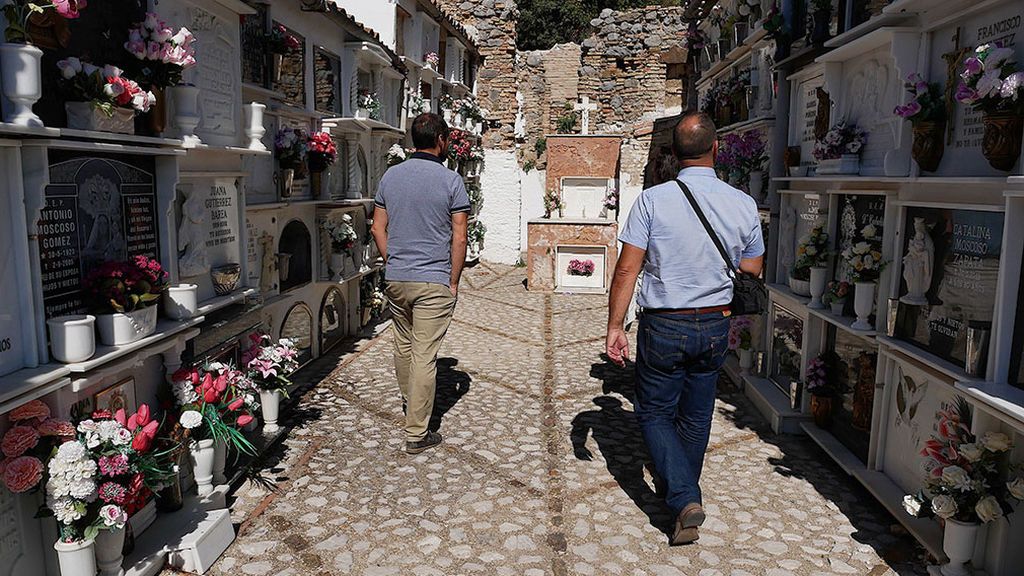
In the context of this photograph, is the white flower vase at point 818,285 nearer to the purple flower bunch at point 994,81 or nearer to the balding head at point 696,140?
the balding head at point 696,140

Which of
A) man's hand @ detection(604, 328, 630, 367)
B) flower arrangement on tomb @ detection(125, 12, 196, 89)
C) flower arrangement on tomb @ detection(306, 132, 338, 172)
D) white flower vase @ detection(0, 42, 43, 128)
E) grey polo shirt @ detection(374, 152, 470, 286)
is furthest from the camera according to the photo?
flower arrangement on tomb @ detection(306, 132, 338, 172)

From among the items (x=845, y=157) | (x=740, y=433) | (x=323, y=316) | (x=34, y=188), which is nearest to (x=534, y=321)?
(x=323, y=316)

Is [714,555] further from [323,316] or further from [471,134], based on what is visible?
[471,134]

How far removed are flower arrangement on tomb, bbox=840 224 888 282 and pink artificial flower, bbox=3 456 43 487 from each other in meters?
4.74

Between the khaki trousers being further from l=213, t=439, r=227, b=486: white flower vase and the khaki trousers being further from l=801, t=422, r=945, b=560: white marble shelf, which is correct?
l=801, t=422, r=945, b=560: white marble shelf

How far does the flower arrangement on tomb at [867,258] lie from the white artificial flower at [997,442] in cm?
156

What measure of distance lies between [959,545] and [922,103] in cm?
239

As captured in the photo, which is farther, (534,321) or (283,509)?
(534,321)

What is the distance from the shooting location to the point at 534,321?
1109 cm

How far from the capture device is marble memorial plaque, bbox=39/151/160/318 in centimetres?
331

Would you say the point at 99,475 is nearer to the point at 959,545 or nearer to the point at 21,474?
the point at 21,474

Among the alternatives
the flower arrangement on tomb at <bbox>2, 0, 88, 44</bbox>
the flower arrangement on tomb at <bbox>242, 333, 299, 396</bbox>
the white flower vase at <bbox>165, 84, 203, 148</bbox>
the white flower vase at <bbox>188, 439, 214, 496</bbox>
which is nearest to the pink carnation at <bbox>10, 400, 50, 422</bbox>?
the white flower vase at <bbox>188, 439, 214, 496</bbox>

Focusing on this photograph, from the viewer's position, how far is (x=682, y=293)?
3.89 metres

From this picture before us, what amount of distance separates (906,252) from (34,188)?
475cm
